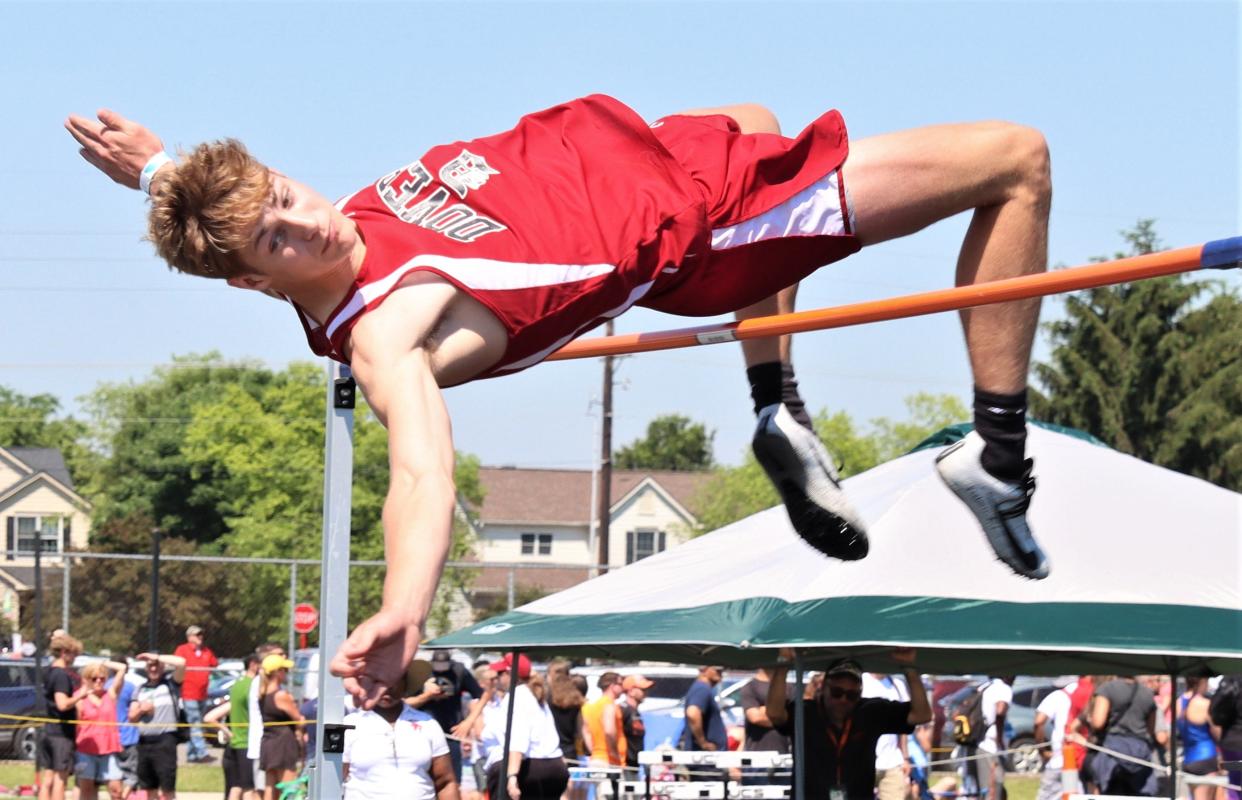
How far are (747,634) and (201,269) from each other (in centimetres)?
470

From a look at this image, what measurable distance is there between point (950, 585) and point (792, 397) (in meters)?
3.14

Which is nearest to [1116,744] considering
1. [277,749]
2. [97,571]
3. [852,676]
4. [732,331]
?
[852,676]

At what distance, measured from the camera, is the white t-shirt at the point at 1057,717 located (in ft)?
37.3

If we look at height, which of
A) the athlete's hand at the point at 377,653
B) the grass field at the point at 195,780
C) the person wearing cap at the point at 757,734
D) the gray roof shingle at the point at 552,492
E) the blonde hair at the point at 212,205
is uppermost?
the gray roof shingle at the point at 552,492

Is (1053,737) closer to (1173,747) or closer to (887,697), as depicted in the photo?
(887,697)

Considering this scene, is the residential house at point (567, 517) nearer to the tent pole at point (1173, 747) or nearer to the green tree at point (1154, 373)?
the green tree at point (1154, 373)

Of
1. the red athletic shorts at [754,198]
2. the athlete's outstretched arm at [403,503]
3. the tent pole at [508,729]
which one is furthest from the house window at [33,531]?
the athlete's outstretched arm at [403,503]

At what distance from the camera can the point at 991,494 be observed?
160 inches

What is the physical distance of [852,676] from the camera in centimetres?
875

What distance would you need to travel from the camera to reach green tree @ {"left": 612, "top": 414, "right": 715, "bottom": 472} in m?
82.3

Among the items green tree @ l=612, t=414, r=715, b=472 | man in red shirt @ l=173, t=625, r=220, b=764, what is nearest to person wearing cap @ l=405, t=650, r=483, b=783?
man in red shirt @ l=173, t=625, r=220, b=764

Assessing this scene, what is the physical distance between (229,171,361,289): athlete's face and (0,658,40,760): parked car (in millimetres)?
13900

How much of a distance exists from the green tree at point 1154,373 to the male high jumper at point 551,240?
3379 centimetres

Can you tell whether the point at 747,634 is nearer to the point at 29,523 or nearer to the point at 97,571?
the point at 97,571
